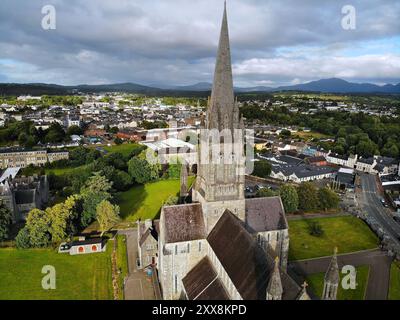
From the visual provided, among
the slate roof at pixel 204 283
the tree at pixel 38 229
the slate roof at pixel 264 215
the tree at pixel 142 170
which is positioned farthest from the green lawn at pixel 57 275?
the tree at pixel 142 170

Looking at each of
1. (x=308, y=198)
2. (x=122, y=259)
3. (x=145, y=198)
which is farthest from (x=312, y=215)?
(x=122, y=259)

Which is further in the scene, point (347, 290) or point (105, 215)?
point (105, 215)

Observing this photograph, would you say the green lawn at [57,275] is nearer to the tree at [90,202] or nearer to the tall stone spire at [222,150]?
the tree at [90,202]

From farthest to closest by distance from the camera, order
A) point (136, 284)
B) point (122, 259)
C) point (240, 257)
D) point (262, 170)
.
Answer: point (262, 170) < point (122, 259) < point (136, 284) < point (240, 257)

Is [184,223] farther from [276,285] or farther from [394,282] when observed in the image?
[394,282]

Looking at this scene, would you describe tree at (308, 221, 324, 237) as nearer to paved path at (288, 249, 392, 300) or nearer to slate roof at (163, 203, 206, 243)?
paved path at (288, 249, 392, 300)

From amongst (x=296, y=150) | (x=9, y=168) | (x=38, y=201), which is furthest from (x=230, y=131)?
(x=296, y=150)

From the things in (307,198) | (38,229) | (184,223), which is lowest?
(38,229)
